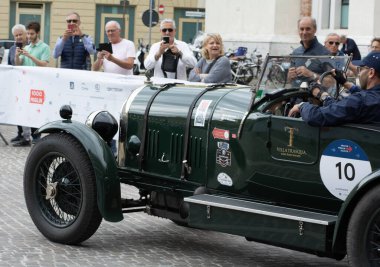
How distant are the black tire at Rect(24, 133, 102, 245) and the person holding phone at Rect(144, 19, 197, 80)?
4391 mm

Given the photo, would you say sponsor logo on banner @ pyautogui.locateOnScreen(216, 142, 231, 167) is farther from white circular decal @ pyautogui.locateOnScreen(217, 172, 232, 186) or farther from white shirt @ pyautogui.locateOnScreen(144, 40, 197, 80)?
white shirt @ pyautogui.locateOnScreen(144, 40, 197, 80)

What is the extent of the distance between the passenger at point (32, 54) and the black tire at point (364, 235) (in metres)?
9.58

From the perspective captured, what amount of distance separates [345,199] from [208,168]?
1.32 metres

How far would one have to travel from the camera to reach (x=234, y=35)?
3319 centimetres

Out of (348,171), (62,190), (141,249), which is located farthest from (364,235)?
(62,190)

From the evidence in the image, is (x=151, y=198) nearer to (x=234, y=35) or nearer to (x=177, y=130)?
(x=177, y=130)

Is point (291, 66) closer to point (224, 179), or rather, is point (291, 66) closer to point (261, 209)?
point (224, 179)

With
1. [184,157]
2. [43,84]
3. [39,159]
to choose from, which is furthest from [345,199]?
[43,84]

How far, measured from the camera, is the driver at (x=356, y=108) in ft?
21.2

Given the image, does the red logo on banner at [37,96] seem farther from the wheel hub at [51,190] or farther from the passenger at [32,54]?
the wheel hub at [51,190]

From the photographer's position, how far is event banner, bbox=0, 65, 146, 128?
12.3 metres

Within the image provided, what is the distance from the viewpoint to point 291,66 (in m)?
7.29

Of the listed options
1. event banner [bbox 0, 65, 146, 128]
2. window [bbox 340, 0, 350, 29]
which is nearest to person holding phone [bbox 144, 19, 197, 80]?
event banner [bbox 0, 65, 146, 128]

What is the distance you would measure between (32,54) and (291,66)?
28.2 feet
